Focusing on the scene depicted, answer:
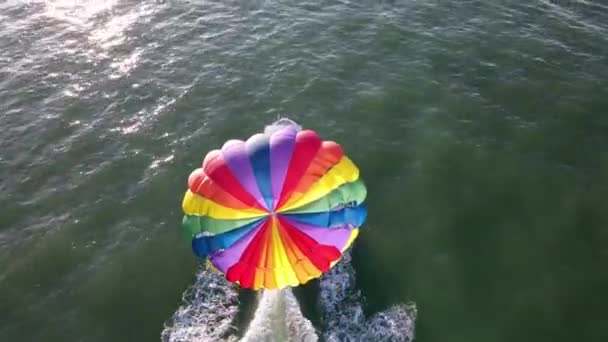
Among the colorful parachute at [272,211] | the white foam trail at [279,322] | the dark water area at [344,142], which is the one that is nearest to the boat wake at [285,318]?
the white foam trail at [279,322]

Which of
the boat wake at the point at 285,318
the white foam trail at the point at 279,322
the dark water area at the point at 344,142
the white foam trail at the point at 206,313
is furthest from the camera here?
the dark water area at the point at 344,142

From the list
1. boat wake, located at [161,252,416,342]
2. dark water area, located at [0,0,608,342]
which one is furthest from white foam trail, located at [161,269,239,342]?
dark water area, located at [0,0,608,342]

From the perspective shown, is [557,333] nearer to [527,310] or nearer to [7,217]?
[527,310]

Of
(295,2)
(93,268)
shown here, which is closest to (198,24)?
(295,2)

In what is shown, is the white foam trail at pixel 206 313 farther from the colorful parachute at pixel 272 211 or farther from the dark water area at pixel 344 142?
the colorful parachute at pixel 272 211

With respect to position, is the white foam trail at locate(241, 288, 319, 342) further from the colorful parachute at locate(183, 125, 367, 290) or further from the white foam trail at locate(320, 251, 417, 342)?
the colorful parachute at locate(183, 125, 367, 290)

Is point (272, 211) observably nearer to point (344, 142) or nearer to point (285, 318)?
point (285, 318)
